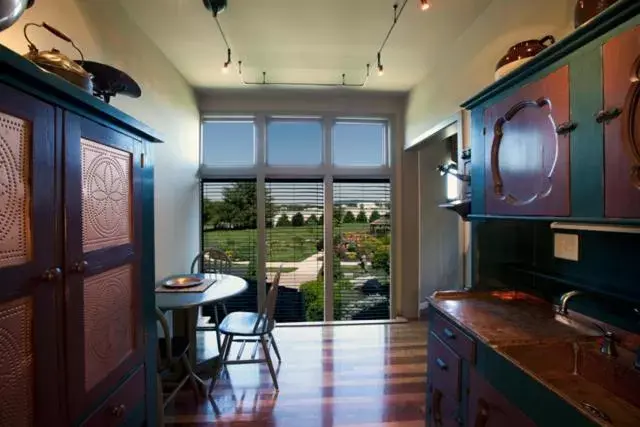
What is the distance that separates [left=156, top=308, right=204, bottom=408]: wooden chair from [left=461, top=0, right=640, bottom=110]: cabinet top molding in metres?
2.41

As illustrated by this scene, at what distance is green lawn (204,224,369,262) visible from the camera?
419 centimetres

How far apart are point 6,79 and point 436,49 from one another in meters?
3.07

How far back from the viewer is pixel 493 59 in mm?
2281

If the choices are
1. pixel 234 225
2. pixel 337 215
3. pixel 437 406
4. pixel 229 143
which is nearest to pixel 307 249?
pixel 337 215

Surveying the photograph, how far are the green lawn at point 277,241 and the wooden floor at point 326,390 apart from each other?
1.07 meters

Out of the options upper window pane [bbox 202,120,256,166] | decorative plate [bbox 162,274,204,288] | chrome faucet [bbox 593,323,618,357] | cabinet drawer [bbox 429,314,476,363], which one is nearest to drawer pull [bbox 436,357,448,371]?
cabinet drawer [bbox 429,314,476,363]

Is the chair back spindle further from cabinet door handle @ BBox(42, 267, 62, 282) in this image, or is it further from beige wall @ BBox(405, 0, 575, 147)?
cabinet door handle @ BBox(42, 267, 62, 282)

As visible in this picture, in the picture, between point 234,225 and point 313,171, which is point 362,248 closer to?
point 313,171

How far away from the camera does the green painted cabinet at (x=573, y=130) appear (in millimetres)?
987

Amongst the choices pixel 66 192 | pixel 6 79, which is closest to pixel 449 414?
pixel 66 192

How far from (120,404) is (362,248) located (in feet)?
11.0

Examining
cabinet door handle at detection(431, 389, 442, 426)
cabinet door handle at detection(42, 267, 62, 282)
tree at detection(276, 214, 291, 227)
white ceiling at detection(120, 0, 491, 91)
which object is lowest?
cabinet door handle at detection(431, 389, 442, 426)

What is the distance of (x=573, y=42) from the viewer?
1178 mm

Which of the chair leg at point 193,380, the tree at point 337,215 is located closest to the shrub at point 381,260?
the tree at point 337,215
